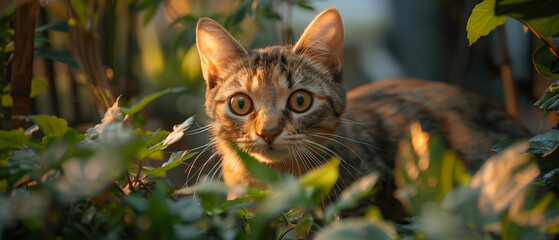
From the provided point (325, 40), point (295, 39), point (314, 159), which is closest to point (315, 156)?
point (314, 159)

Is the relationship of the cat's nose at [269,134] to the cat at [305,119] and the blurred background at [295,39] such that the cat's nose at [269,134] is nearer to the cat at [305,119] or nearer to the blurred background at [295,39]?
the cat at [305,119]

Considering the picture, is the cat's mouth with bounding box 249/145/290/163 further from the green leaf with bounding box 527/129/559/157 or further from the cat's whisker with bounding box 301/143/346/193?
the green leaf with bounding box 527/129/559/157

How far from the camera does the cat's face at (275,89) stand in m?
1.27

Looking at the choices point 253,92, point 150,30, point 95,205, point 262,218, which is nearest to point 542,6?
point 262,218

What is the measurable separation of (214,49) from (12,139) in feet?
3.06

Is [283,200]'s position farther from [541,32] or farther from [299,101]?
[299,101]

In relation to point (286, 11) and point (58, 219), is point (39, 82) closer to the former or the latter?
point (58, 219)

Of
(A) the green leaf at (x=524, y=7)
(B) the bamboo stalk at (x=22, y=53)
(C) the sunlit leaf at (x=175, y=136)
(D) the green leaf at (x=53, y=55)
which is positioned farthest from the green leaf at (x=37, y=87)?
(A) the green leaf at (x=524, y=7)

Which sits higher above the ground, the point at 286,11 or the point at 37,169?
the point at 286,11

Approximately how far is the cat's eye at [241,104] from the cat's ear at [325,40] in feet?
0.86

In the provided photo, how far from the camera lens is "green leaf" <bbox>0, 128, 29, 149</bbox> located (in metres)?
0.57

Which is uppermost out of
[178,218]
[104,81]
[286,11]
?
[286,11]

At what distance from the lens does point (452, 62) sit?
124 inches

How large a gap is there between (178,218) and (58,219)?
0.14 m
